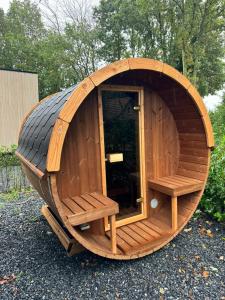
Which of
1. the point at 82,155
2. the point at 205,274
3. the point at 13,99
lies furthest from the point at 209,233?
the point at 13,99

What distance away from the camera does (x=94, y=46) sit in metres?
18.0

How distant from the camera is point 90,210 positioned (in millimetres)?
2361

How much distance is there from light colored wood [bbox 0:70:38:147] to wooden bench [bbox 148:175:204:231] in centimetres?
990

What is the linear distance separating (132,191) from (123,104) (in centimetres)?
128

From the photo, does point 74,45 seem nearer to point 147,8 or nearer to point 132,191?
point 147,8

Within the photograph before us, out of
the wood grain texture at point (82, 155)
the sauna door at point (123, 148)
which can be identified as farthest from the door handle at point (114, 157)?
the wood grain texture at point (82, 155)

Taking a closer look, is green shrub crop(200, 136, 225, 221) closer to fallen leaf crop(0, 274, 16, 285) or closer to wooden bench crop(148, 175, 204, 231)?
wooden bench crop(148, 175, 204, 231)

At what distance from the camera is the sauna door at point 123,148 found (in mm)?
3041

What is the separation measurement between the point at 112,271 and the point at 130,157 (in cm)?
147

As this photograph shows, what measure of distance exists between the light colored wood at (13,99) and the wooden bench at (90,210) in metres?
9.99

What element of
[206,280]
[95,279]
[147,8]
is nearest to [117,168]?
[95,279]

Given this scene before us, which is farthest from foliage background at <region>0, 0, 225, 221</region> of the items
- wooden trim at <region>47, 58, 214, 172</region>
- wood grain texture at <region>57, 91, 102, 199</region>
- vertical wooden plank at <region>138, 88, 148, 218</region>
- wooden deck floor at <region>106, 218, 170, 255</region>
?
wood grain texture at <region>57, 91, 102, 199</region>

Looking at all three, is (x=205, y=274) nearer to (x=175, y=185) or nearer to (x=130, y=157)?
(x=175, y=185)

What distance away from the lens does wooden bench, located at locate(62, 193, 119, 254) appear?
2.31m
